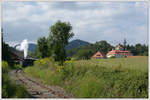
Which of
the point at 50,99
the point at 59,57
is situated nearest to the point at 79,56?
the point at 59,57

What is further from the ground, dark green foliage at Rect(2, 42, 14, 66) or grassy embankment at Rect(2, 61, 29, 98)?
dark green foliage at Rect(2, 42, 14, 66)

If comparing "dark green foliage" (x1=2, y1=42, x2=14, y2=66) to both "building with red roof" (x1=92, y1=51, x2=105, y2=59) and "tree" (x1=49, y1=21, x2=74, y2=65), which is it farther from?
"building with red roof" (x1=92, y1=51, x2=105, y2=59)

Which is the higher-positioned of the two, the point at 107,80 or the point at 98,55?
the point at 98,55

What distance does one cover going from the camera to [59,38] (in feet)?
67.3

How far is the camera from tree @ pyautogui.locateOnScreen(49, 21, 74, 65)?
53.2ft

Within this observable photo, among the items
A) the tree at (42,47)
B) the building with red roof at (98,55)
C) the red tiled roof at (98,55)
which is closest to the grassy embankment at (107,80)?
the building with red roof at (98,55)

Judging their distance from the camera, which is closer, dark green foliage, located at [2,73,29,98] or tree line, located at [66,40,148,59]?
dark green foliage, located at [2,73,29,98]

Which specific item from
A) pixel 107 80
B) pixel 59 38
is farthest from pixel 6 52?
pixel 59 38

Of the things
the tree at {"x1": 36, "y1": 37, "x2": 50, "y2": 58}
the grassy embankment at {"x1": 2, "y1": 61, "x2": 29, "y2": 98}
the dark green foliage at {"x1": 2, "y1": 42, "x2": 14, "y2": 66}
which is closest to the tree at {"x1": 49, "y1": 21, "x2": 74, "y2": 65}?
the tree at {"x1": 36, "y1": 37, "x2": 50, "y2": 58}

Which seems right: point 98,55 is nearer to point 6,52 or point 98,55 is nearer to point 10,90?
point 6,52

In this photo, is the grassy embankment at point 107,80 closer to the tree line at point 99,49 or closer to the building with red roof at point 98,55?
the building with red roof at point 98,55

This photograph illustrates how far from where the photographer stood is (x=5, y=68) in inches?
462

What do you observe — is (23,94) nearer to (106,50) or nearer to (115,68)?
(115,68)

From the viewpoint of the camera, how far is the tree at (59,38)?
53.2 ft
